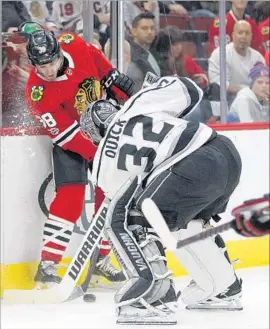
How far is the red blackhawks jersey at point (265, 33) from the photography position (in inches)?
201

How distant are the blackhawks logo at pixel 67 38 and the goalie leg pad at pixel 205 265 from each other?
898 millimetres

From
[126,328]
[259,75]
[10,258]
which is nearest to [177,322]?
[126,328]

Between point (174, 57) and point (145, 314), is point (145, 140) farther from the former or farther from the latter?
point (174, 57)

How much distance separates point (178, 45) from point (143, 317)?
1500 millimetres

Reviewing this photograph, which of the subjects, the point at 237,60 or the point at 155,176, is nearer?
Result: the point at 155,176

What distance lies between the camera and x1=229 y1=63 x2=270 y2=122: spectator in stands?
501cm

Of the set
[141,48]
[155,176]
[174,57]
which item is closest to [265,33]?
[174,57]

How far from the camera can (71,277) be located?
4.21m

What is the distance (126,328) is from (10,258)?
2.37 feet

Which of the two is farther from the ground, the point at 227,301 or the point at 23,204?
the point at 23,204

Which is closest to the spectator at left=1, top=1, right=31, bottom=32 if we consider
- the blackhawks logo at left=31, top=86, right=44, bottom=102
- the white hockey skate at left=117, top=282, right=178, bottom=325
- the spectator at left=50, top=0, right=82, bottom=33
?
the spectator at left=50, top=0, right=82, bottom=33

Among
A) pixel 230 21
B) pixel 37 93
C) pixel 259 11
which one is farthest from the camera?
pixel 259 11

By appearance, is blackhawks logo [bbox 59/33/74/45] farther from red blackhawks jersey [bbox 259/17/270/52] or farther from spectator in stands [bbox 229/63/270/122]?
red blackhawks jersey [bbox 259/17/270/52]

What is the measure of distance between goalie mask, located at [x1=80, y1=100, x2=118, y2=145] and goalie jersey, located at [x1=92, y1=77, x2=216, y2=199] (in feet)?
0.20
